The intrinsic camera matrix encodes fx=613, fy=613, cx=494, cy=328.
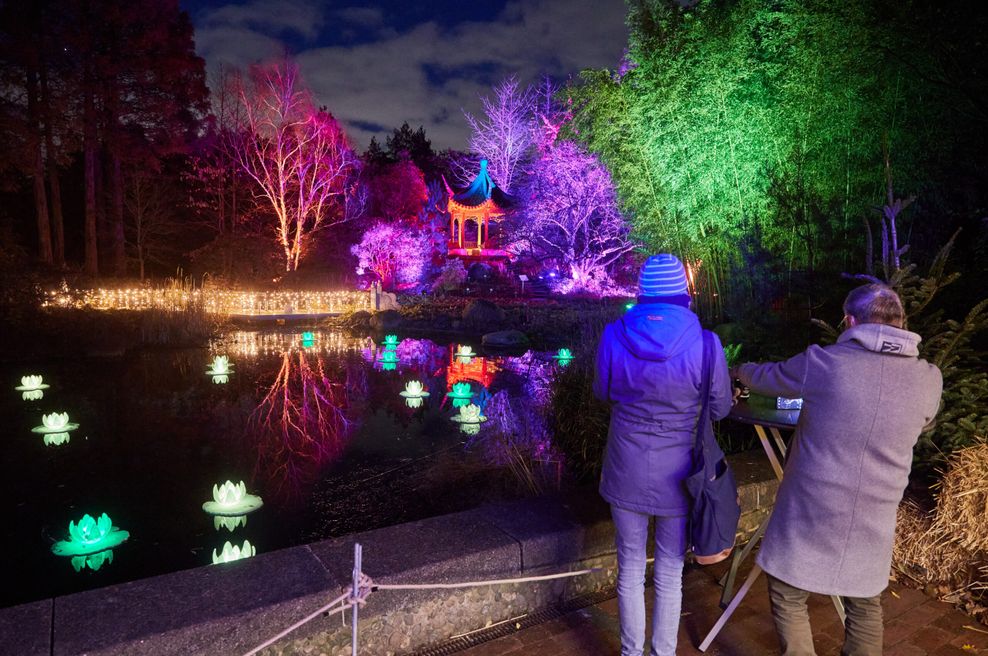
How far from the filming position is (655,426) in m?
1.91

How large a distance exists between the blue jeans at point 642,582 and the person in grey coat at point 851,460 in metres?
0.29

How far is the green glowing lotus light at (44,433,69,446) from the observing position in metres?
5.34

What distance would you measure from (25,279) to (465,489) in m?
10.2

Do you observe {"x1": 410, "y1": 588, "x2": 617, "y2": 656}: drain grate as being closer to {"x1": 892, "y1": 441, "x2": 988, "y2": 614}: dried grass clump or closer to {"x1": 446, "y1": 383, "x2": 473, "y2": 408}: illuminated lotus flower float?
{"x1": 892, "y1": 441, "x2": 988, "y2": 614}: dried grass clump

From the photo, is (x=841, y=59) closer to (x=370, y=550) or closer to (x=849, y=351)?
(x=849, y=351)

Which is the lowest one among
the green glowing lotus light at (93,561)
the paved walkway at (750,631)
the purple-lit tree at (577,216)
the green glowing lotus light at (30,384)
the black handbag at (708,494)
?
the green glowing lotus light at (93,561)

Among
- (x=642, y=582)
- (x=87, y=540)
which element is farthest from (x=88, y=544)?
(x=642, y=582)

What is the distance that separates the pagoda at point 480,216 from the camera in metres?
22.1

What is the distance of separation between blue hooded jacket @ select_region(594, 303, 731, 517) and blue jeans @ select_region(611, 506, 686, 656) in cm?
8

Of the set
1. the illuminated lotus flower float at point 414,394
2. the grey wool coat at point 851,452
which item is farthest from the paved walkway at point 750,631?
the illuminated lotus flower float at point 414,394

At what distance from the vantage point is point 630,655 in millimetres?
2008

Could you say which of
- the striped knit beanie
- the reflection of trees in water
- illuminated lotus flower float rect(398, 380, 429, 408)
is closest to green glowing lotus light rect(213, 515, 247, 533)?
the reflection of trees in water

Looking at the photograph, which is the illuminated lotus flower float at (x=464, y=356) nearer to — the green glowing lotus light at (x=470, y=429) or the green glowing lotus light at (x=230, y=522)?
the green glowing lotus light at (x=470, y=429)

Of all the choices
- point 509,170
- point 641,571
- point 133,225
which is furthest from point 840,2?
point 133,225
